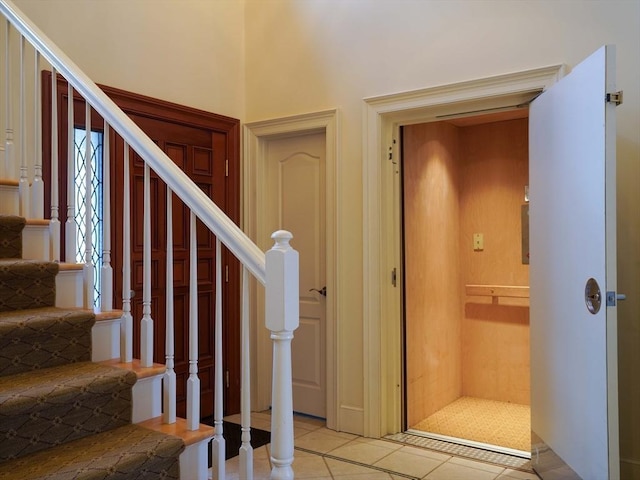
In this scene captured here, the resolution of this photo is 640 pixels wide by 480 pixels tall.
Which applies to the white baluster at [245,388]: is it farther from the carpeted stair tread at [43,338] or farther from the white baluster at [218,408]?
Result: the carpeted stair tread at [43,338]

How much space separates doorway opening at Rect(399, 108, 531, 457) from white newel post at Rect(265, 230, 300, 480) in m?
2.39

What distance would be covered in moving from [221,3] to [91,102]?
2073 millimetres

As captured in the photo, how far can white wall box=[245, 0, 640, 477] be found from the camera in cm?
258

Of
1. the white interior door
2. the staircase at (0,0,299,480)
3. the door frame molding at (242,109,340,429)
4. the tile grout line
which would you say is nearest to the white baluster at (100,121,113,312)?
the staircase at (0,0,299,480)

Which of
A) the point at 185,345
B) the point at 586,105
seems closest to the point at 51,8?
the point at 185,345

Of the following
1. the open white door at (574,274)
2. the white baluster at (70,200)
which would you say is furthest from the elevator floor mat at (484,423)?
the white baluster at (70,200)

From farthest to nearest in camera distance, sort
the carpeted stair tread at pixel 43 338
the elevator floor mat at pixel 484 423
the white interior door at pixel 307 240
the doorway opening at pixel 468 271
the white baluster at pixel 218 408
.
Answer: the doorway opening at pixel 468 271 < the white interior door at pixel 307 240 < the elevator floor mat at pixel 484 423 < the carpeted stair tread at pixel 43 338 < the white baluster at pixel 218 408

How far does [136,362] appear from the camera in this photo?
203 cm

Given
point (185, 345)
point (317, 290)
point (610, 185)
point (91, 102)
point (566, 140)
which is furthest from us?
point (317, 290)

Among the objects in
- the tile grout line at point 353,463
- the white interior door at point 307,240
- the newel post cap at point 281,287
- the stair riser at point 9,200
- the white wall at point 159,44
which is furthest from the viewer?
the white interior door at point 307,240

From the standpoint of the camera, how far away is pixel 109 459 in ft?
5.10

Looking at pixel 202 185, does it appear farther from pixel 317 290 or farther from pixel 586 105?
pixel 586 105

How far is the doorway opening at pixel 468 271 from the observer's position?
12.7 ft

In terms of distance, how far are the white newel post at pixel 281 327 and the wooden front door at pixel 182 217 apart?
1.75m
